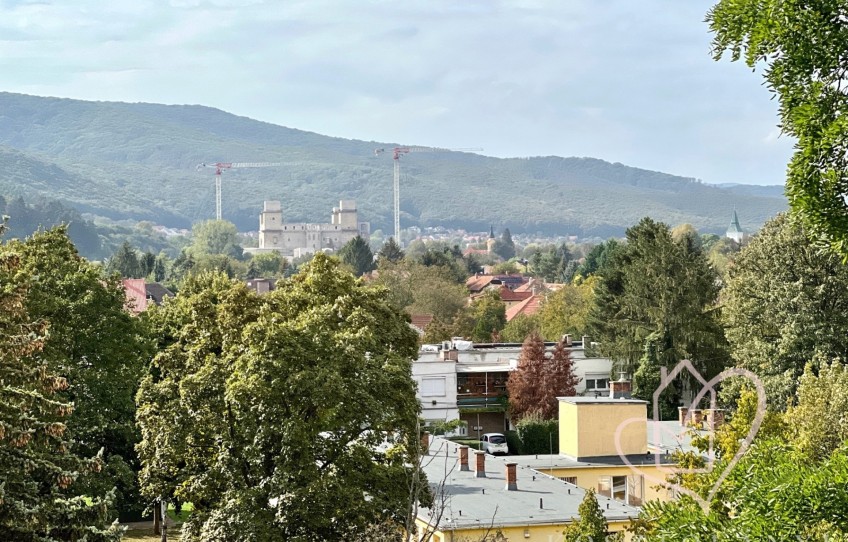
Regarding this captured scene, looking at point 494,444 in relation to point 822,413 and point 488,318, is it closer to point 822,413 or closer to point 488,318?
point 822,413

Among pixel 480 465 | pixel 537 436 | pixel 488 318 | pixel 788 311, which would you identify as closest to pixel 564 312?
pixel 488 318

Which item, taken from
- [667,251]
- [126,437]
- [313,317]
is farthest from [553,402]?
[313,317]

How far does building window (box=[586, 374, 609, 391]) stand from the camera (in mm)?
60500

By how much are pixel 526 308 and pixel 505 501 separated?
6717 cm

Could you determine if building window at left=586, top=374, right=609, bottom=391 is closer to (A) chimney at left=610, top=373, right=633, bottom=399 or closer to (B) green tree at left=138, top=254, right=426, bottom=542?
(A) chimney at left=610, top=373, right=633, bottom=399

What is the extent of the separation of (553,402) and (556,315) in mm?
30444

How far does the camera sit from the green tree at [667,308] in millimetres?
55938

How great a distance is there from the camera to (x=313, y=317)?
82.3 ft

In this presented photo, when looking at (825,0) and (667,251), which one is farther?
(667,251)

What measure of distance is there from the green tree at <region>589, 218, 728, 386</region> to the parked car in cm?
954

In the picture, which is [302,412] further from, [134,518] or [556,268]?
[556,268]

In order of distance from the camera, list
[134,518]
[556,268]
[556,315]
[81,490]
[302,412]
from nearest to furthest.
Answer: [302,412] < [81,490] < [134,518] < [556,315] < [556,268]

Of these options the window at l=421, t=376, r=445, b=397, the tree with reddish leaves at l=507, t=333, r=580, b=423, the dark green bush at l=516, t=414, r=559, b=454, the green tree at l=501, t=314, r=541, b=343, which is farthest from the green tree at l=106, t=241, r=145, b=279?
the dark green bush at l=516, t=414, r=559, b=454

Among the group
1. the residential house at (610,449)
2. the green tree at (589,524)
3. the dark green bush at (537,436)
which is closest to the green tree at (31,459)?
the green tree at (589,524)
